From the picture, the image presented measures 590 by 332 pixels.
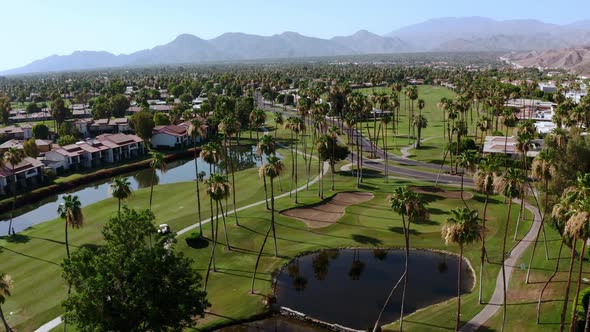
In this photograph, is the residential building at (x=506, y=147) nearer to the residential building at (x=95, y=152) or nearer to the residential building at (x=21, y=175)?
the residential building at (x=95, y=152)

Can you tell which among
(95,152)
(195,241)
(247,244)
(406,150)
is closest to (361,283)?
(247,244)

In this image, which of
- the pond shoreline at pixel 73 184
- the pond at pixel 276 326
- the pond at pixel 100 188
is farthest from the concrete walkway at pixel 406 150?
the pond at pixel 276 326

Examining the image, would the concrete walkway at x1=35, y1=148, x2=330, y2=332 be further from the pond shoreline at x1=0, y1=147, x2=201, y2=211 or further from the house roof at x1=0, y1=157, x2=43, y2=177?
the house roof at x1=0, y1=157, x2=43, y2=177

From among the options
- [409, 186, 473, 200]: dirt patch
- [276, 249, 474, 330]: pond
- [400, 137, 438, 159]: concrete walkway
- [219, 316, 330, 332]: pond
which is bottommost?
[219, 316, 330, 332]: pond

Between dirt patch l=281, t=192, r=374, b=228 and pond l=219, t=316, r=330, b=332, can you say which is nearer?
pond l=219, t=316, r=330, b=332

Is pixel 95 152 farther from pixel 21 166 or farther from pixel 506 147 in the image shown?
pixel 506 147

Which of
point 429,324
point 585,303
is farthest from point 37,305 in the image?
point 585,303

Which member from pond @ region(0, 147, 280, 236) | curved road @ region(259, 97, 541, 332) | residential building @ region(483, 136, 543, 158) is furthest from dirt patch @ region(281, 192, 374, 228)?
pond @ region(0, 147, 280, 236)

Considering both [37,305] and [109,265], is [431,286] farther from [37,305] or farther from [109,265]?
[37,305]
